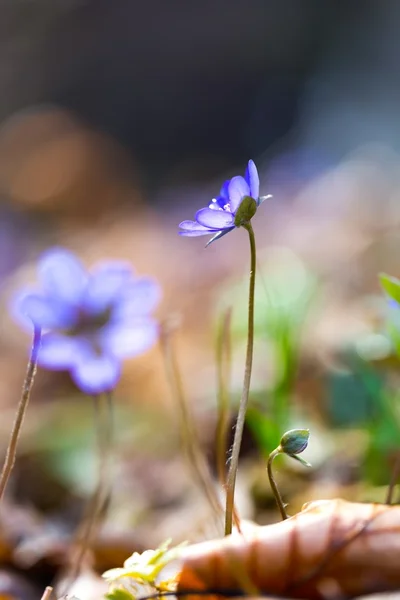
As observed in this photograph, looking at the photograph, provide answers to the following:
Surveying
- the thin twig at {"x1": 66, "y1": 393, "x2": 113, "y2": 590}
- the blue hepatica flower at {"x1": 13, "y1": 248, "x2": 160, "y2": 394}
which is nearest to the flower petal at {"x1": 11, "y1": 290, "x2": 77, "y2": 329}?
the blue hepatica flower at {"x1": 13, "y1": 248, "x2": 160, "y2": 394}

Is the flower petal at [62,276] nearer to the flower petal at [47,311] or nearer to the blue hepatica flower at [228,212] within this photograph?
the flower petal at [47,311]

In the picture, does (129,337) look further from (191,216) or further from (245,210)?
(191,216)

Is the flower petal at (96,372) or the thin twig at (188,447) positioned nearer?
the thin twig at (188,447)

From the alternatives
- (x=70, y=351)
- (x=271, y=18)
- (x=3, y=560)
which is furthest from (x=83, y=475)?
(x=271, y=18)

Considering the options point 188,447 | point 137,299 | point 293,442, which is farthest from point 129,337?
point 293,442

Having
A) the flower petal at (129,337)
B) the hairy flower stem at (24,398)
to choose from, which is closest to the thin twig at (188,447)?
the flower petal at (129,337)

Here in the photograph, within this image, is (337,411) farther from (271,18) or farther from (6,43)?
(6,43)
